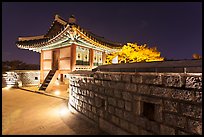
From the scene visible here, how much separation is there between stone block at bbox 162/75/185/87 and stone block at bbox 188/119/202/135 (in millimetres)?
747

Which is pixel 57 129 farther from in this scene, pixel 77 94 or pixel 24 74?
pixel 24 74

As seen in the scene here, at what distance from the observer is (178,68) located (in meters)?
2.88

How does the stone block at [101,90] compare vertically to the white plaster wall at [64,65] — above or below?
below

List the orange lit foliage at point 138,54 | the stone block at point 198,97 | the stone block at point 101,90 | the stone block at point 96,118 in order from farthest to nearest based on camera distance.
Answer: the orange lit foliage at point 138,54, the stone block at point 96,118, the stone block at point 101,90, the stone block at point 198,97

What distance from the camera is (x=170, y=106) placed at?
2.98 metres

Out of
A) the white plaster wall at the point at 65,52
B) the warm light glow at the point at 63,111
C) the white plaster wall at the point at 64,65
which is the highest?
the white plaster wall at the point at 65,52

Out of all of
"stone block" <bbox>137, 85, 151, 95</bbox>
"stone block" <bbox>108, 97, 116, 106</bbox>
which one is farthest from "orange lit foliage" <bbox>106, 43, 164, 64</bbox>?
"stone block" <bbox>137, 85, 151, 95</bbox>

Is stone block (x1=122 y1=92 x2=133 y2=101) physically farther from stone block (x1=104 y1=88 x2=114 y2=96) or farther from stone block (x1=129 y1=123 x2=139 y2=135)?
stone block (x1=129 y1=123 x2=139 y2=135)

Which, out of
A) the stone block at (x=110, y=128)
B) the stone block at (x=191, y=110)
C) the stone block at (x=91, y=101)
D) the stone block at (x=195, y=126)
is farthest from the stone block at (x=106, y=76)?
the stone block at (x=195, y=126)

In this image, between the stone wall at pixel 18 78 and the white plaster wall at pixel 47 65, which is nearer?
the white plaster wall at pixel 47 65

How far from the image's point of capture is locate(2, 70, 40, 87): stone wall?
53.0 ft

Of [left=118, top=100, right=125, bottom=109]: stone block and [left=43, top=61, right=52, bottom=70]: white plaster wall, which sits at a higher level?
[left=43, top=61, right=52, bottom=70]: white plaster wall

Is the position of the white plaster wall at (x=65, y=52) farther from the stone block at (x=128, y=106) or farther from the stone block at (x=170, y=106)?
the stone block at (x=170, y=106)

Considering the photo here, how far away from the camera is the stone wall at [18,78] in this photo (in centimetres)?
1614
